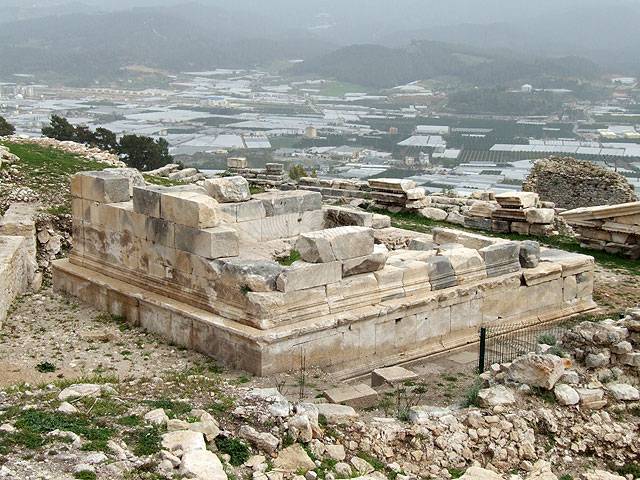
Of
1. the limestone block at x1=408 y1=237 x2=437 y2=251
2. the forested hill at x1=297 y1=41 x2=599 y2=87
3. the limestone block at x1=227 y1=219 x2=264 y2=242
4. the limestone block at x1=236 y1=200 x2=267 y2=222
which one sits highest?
the forested hill at x1=297 y1=41 x2=599 y2=87

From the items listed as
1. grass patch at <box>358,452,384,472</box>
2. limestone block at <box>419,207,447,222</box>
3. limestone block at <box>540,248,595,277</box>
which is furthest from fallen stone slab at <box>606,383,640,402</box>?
limestone block at <box>419,207,447,222</box>

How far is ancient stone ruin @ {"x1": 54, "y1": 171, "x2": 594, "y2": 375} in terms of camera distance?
9.82 m

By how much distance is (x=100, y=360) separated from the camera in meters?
9.91

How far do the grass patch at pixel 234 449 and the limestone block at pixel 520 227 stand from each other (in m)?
11.8

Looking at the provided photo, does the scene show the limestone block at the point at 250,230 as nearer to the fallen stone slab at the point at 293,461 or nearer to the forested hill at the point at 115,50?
the fallen stone slab at the point at 293,461

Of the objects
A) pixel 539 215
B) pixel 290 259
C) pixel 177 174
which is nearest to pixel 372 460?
pixel 290 259

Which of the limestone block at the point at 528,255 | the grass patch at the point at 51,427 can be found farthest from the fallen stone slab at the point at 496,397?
the limestone block at the point at 528,255

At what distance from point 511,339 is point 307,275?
3.05 meters

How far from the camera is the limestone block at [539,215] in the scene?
1708 cm

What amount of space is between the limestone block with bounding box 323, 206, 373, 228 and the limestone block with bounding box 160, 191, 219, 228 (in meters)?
3.49

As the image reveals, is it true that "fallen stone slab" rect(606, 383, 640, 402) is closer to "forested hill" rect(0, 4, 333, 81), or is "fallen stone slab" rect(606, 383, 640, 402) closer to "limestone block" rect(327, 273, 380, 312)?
"limestone block" rect(327, 273, 380, 312)

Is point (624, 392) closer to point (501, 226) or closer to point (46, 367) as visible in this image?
point (46, 367)

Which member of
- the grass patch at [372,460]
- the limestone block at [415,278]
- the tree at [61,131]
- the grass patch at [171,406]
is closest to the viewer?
the grass patch at [372,460]

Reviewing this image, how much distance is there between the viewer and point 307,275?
9.91 m
